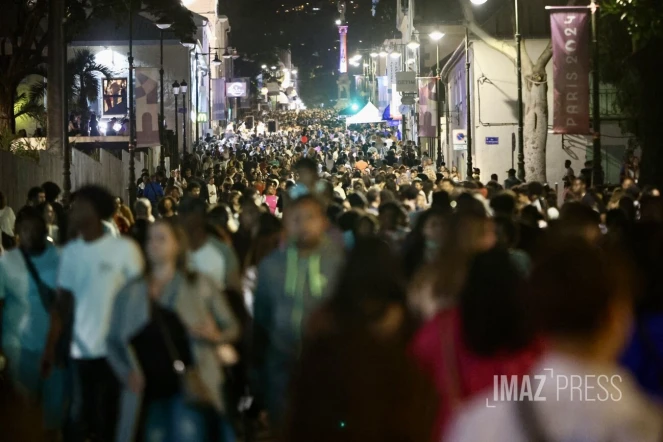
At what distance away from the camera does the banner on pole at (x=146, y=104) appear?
1126 inches

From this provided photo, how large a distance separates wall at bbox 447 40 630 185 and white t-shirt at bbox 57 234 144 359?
35.8m

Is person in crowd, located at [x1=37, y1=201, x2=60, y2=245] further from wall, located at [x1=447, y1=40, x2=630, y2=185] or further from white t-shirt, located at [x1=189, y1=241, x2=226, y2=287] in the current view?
wall, located at [x1=447, y1=40, x2=630, y2=185]

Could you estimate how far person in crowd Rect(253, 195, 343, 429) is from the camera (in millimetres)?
6770

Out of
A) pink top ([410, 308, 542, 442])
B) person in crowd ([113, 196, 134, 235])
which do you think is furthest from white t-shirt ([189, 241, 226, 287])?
person in crowd ([113, 196, 134, 235])

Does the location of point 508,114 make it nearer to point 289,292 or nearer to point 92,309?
point 289,292

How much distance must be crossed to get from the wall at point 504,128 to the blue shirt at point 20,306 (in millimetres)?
35158

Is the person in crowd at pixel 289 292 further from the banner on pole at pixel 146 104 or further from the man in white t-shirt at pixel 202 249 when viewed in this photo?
the banner on pole at pixel 146 104

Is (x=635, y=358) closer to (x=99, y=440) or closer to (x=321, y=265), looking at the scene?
(x=321, y=265)

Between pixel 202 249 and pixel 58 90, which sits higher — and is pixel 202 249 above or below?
below

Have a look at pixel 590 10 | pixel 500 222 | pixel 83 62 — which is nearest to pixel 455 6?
pixel 83 62

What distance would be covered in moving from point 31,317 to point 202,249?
51.5 inches

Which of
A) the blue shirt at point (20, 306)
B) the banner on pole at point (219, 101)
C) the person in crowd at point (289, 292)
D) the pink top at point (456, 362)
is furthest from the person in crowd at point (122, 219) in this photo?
the banner on pole at point (219, 101)

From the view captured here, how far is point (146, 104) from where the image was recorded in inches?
1128

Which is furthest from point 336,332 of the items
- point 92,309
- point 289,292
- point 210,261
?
point 210,261
